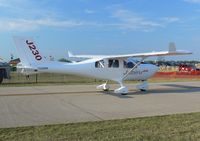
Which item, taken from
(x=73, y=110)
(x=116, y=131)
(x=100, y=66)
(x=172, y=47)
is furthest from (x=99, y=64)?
(x=116, y=131)

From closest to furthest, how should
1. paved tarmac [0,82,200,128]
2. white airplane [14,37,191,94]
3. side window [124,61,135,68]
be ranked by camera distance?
paved tarmac [0,82,200,128] < white airplane [14,37,191,94] < side window [124,61,135,68]

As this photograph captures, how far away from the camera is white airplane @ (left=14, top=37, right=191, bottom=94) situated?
16.3m

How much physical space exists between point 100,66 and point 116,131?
10.0 meters

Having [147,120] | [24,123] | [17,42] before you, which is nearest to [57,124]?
[24,123]

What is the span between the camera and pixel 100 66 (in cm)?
1752

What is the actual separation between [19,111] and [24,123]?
88.2 inches

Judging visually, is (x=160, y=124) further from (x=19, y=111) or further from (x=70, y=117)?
(x=19, y=111)

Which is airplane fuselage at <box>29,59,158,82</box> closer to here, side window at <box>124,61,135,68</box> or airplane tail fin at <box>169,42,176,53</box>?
side window at <box>124,61,135,68</box>

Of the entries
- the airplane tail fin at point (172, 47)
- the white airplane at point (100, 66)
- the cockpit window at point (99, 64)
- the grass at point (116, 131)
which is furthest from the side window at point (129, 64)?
the grass at point (116, 131)

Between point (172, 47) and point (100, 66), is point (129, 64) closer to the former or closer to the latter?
point (100, 66)

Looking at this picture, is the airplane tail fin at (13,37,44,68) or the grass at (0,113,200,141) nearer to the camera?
the grass at (0,113,200,141)

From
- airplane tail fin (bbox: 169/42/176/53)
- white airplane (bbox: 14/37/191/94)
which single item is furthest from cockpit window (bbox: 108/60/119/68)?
airplane tail fin (bbox: 169/42/176/53)

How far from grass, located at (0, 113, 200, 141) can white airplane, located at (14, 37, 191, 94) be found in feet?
23.5

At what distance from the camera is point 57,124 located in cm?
852
